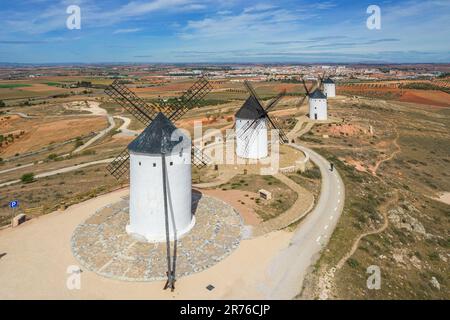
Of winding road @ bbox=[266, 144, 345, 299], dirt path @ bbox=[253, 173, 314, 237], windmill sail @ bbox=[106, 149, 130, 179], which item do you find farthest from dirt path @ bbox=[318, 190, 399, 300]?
windmill sail @ bbox=[106, 149, 130, 179]

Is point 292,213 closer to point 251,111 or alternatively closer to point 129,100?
point 129,100

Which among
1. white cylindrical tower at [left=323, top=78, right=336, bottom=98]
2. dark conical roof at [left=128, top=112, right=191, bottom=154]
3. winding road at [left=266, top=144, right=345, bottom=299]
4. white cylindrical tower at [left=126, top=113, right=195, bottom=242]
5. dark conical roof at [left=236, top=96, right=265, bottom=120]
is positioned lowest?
winding road at [left=266, top=144, right=345, bottom=299]

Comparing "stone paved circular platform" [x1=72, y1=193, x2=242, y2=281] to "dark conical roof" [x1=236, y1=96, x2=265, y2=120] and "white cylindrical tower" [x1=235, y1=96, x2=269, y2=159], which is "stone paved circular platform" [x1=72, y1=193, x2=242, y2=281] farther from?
"dark conical roof" [x1=236, y1=96, x2=265, y2=120]

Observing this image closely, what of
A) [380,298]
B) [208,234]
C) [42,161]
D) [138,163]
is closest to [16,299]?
[138,163]

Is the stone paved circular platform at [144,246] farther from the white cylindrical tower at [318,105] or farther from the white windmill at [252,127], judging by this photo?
the white cylindrical tower at [318,105]

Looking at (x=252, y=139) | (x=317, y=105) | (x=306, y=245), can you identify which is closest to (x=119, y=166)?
(x=306, y=245)
